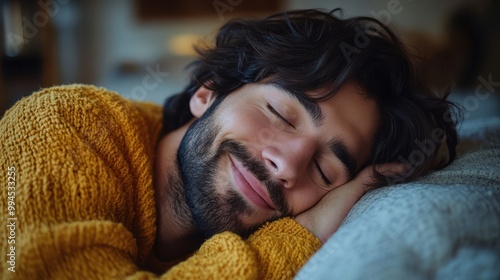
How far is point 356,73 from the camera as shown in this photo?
1025mm

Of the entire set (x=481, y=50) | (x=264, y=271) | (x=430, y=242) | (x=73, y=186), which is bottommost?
(x=481, y=50)

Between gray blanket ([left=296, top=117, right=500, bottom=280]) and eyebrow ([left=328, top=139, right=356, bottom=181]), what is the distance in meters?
0.23

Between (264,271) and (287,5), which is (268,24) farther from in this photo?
(287,5)

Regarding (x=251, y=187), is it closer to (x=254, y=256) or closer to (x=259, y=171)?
(x=259, y=171)

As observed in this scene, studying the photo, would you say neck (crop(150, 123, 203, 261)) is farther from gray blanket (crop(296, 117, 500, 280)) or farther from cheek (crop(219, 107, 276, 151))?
gray blanket (crop(296, 117, 500, 280))

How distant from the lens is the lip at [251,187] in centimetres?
89

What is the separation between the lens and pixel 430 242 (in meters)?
0.58

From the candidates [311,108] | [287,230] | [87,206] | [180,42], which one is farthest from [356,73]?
[180,42]

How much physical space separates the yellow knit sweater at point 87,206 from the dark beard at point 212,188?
0.06 metres

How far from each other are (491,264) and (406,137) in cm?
57

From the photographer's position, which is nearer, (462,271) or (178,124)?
(462,271)

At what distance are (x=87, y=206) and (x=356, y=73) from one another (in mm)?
673

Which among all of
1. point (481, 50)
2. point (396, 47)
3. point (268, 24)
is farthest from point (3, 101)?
point (481, 50)

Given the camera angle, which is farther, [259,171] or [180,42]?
[180,42]
